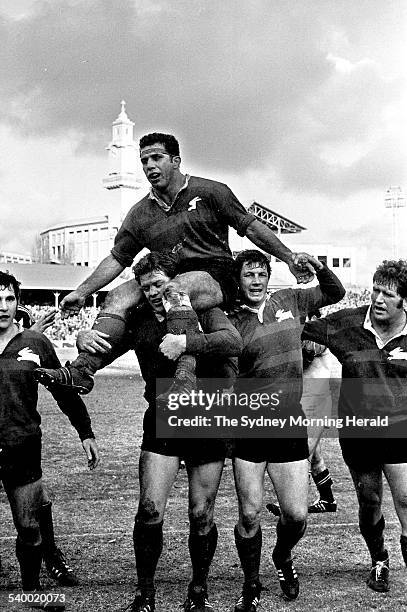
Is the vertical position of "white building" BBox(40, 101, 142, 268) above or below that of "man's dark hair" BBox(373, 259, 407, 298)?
above

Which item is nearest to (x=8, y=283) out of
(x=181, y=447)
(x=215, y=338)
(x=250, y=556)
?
(x=215, y=338)

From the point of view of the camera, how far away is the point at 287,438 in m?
4.69

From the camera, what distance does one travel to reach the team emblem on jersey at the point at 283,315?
492 cm

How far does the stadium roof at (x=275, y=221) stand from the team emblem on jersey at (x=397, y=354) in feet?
174

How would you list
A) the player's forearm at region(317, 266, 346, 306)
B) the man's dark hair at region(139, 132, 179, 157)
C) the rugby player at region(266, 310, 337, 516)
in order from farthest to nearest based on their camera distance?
the rugby player at region(266, 310, 337, 516) → the player's forearm at region(317, 266, 346, 306) → the man's dark hair at region(139, 132, 179, 157)

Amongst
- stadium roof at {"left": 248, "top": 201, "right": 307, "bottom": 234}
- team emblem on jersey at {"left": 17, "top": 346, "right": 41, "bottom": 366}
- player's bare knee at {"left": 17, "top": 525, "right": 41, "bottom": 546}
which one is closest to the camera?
player's bare knee at {"left": 17, "top": 525, "right": 41, "bottom": 546}

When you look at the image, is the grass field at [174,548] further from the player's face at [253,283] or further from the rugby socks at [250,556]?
the player's face at [253,283]

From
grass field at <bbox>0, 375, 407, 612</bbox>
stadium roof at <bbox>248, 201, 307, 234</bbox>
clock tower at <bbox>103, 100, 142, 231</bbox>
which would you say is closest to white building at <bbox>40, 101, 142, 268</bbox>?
clock tower at <bbox>103, 100, 142, 231</bbox>

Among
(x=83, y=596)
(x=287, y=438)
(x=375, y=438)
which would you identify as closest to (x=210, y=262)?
(x=287, y=438)

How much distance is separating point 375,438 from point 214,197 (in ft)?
5.67

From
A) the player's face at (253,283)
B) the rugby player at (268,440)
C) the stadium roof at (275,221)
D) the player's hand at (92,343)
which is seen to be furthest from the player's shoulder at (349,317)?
the stadium roof at (275,221)

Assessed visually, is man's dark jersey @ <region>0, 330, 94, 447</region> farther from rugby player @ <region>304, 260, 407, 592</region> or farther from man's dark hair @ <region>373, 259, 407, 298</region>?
man's dark hair @ <region>373, 259, 407, 298</region>

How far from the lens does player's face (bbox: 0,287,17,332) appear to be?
4.44 meters

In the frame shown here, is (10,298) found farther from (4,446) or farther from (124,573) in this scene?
(124,573)
